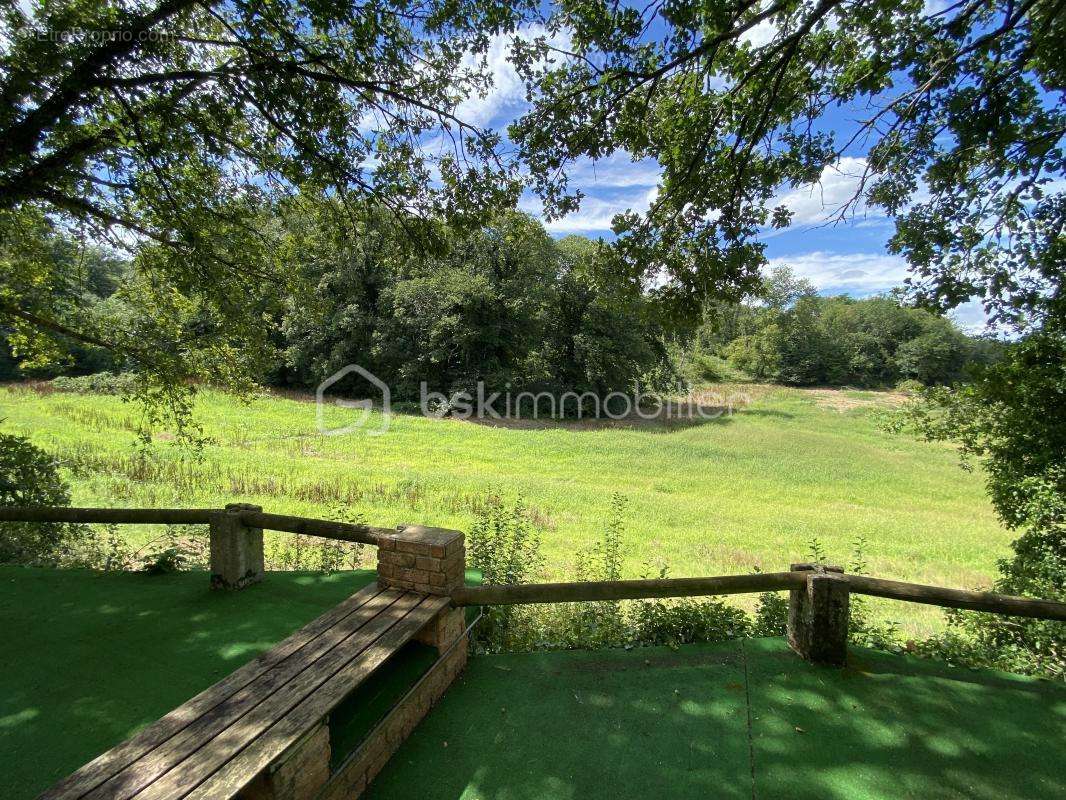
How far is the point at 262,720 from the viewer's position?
2.12 meters

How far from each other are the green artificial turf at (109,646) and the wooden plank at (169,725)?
972 mm

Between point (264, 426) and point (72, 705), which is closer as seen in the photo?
point (72, 705)

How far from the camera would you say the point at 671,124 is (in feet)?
17.5

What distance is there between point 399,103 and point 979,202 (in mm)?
6390

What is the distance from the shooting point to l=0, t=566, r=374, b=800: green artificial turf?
2.78 m

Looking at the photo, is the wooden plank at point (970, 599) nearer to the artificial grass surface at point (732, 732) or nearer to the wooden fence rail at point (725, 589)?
the wooden fence rail at point (725, 589)

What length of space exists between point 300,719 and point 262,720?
160mm

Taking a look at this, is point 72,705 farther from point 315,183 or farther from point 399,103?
point 399,103

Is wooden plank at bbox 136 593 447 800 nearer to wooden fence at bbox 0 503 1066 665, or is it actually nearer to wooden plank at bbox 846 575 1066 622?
wooden fence at bbox 0 503 1066 665

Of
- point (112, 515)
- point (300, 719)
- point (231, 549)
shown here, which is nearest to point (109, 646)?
point (231, 549)

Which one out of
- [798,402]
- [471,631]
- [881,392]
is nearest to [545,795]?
[471,631]

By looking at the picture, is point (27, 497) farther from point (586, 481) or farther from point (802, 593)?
point (586, 481)

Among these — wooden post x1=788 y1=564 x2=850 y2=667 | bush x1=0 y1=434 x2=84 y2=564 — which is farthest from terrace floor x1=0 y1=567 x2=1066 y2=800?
bush x1=0 y1=434 x2=84 y2=564

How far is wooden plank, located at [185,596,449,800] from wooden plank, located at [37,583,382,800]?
0.36 m
